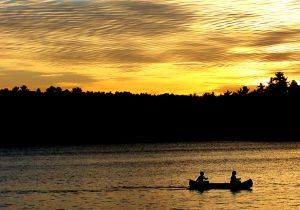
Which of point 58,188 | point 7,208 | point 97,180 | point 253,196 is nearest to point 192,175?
point 97,180

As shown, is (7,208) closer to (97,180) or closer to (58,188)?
(58,188)

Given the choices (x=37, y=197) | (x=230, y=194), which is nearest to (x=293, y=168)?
(x=230, y=194)

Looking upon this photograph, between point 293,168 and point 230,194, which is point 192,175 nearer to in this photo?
point 293,168

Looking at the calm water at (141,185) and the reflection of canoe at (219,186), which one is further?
the reflection of canoe at (219,186)

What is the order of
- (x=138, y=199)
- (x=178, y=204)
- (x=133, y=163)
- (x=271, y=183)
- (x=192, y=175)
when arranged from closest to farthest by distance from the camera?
(x=178, y=204) < (x=138, y=199) < (x=271, y=183) < (x=192, y=175) < (x=133, y=163)

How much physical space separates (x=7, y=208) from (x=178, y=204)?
15.9m

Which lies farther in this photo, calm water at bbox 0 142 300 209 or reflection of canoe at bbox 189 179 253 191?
reflection of canoe at bbox 189 179 253 191

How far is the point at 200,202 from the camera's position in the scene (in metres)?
77.6

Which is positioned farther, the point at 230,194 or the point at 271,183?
the point at 271,183

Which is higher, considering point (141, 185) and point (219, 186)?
point (219, 186)

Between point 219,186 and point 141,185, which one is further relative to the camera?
point 141,185

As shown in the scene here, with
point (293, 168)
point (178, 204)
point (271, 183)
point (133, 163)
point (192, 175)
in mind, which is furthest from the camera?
point (133, 163)

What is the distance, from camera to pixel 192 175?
376 feet

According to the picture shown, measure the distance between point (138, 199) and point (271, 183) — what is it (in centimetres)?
2208
